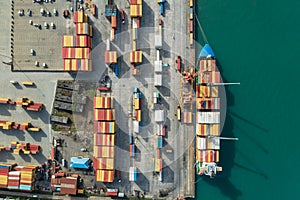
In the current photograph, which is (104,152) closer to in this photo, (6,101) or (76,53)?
(76,53)

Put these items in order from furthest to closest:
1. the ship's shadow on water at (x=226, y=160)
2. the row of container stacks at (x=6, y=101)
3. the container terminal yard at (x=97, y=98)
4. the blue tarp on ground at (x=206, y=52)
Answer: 1. the row of container stacks at (x=6, y=101)
2. the ship's shadow on water at (x=226, y=160)
3. the container terminal yard at (x=97, y=98)
4. the blue tarp on ground at (x=206, y=52)

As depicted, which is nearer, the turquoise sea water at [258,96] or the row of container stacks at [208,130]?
the row of container stacks at [208,130]

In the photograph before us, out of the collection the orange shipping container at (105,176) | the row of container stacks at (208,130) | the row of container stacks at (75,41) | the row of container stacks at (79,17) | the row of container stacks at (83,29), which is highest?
the row of container stacks at (79,17)

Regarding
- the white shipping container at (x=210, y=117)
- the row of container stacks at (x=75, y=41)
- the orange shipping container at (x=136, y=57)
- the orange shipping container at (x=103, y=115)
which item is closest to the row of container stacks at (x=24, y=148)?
the orange shipping container at (x=103, y=115)

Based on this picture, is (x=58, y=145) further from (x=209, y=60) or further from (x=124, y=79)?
(x=209, y=60)


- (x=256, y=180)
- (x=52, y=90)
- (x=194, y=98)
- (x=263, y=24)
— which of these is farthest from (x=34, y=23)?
(x=256, y=180)

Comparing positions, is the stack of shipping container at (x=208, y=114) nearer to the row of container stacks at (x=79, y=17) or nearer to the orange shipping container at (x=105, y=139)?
the orange shipping container at (x=105, y=139)
